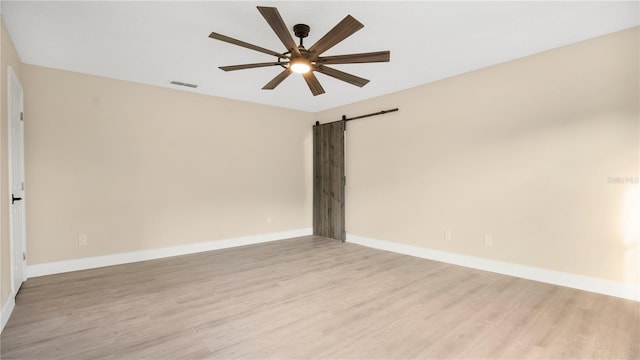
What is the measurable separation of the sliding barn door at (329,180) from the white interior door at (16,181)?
4.25 meters

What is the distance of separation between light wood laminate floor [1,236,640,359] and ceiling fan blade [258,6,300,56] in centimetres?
219

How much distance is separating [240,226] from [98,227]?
200cm

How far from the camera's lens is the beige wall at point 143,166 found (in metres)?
3.66

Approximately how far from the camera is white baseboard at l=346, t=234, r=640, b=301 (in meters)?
2.89

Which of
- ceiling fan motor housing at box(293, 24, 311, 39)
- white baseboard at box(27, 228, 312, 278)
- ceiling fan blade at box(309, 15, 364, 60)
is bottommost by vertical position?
white baseboard at box(27, 228, 312, 278)

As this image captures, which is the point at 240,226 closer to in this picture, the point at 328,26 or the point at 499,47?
the point at 328,26

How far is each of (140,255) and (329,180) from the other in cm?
333

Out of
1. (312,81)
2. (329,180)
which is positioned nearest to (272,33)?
(312,81)

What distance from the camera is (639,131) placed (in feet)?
9.16

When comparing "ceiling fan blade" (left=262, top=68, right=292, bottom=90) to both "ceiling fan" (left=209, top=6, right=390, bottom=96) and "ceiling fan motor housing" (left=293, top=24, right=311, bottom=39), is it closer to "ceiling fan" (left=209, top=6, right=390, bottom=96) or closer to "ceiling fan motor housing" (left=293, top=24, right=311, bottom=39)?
"ceiling fan" (left=209, top=6, right=390, bottom=96)

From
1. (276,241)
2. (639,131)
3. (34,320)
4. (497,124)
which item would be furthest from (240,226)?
(639,131)

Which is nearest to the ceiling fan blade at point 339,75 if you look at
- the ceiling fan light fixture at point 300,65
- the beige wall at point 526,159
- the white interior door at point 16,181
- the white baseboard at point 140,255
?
the ceiling fan light fixture at point 300,65

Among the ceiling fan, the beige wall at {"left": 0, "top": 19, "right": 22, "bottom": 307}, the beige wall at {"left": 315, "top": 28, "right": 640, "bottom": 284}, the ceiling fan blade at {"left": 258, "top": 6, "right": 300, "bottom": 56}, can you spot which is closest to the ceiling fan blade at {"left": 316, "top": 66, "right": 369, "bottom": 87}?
the ceiling fan

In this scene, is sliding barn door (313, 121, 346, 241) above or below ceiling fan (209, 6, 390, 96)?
below
